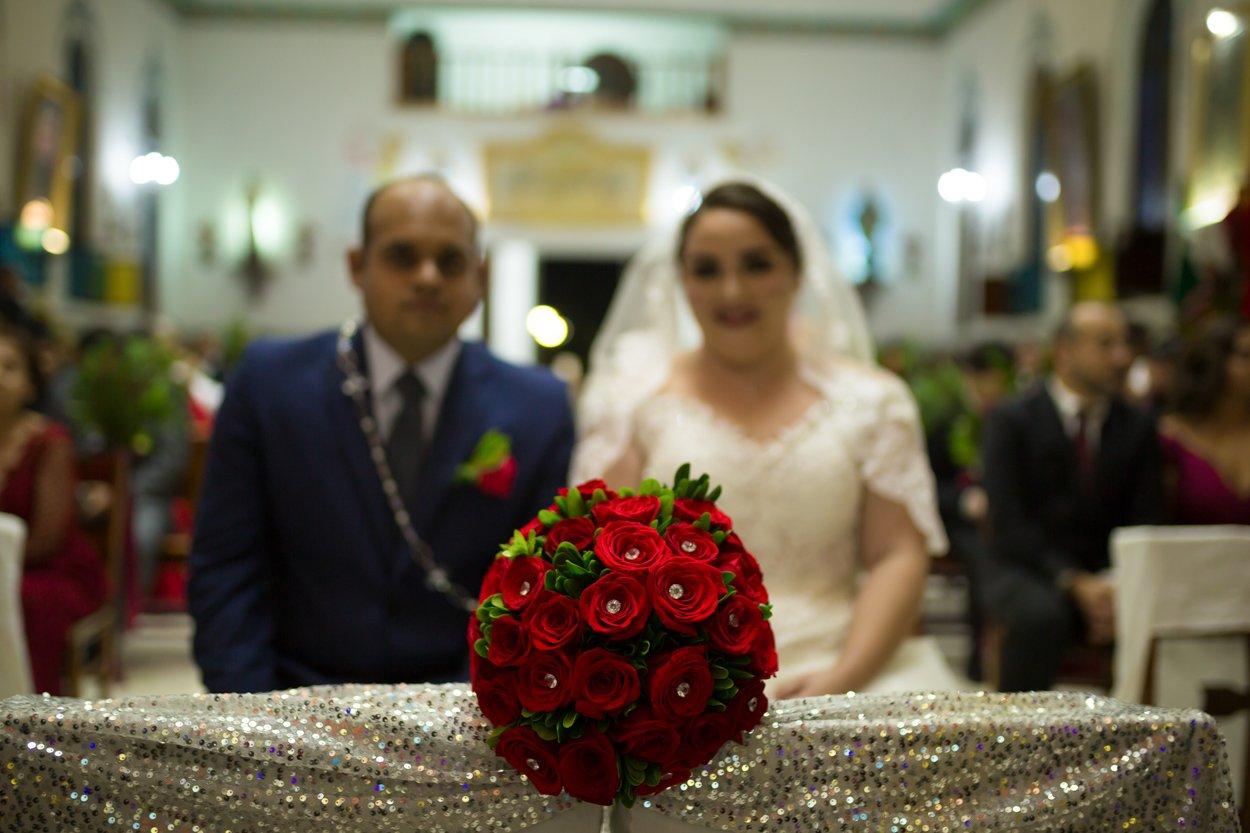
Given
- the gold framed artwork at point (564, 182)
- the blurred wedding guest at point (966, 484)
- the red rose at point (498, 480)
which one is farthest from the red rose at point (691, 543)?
the gold framed artwork at point (564, 182)

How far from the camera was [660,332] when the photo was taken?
2.95 m

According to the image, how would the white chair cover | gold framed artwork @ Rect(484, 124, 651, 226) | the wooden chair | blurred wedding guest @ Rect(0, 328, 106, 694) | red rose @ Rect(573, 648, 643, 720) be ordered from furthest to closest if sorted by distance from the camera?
1. gold framed artwork @ Rect(484, 124, 651, 226)
2. the wooden chair
3. blurred wedding guest @ Rect(0, 328, 106, 694)
4. the white chair cover
5. red rose @ Rect(573, 648, 643, 720)

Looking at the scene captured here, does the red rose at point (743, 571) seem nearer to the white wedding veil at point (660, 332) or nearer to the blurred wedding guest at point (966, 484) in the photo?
the white wedding veil at point (660, 332)

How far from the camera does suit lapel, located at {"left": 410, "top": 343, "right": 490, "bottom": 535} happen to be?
2.19 metres

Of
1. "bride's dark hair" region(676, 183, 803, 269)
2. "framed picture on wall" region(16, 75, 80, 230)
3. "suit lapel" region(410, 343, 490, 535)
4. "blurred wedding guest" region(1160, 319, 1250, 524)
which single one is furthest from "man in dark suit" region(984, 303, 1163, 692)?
"framed picture on wall" region(16, 75, 80, 230)

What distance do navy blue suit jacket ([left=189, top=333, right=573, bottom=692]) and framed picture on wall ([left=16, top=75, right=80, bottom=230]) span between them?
10617mm

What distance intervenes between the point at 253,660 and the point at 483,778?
3.50 ft

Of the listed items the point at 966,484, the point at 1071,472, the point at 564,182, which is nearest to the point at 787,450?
the point at 1071,472

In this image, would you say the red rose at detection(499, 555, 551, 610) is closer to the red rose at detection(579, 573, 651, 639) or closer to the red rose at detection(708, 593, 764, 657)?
the red rose at detection(579, 573, 651, 639)

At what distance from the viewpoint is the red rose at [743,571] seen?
1.24m

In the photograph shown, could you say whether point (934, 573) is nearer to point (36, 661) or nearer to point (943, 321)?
point (36, 661)

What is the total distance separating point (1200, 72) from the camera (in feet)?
26.3

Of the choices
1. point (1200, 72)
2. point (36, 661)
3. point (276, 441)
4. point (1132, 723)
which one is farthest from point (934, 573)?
point (1132, 723)

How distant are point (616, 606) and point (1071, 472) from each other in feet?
11.2
